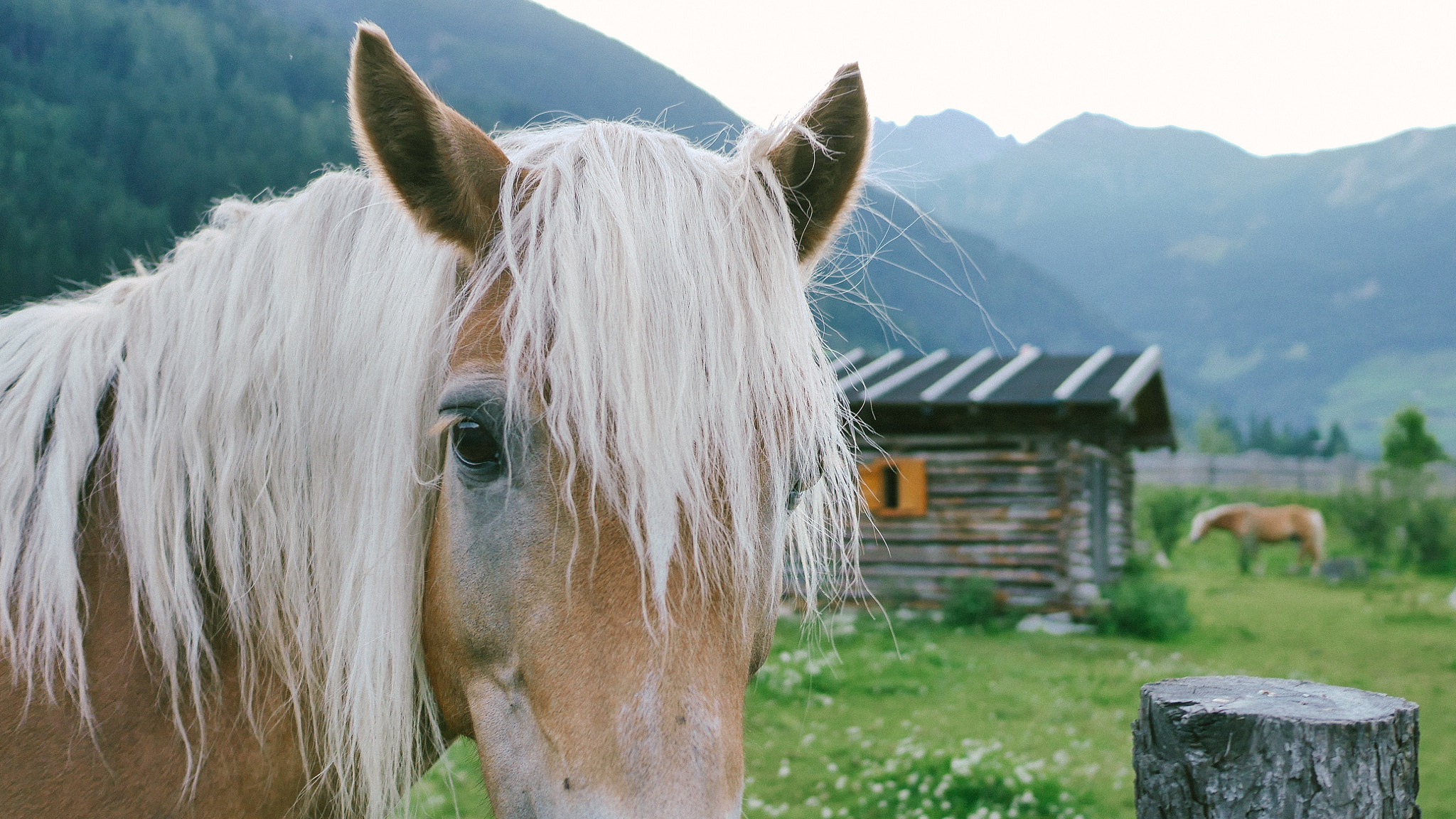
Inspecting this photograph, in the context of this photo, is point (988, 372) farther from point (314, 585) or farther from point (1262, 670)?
point (314, 585)

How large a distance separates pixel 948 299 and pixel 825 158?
4593 inches

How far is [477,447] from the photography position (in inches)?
45.6

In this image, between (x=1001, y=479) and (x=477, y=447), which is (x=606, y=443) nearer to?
(x=477, y=447)

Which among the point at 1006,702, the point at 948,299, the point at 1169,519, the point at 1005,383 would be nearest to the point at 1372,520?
the point at 1169,519

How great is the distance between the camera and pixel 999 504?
12.0m

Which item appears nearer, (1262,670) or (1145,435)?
(1262,670)

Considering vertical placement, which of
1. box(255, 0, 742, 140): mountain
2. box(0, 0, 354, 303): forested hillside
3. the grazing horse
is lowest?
the grazing horse

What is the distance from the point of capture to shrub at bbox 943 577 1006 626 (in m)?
11.5

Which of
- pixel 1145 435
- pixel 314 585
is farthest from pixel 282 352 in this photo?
pixel 1145 435

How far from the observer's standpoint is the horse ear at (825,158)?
142cm

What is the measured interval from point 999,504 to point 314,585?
11.7 metres

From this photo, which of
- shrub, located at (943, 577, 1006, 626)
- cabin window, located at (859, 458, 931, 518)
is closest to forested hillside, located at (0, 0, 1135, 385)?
cabin window, located at (859, 458, 931, 518)

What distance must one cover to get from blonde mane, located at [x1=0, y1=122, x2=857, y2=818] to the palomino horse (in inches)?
807

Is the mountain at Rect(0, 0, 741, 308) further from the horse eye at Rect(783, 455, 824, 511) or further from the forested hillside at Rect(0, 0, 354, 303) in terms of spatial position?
the horse eye at Rect(783, 455, 824, 511)
